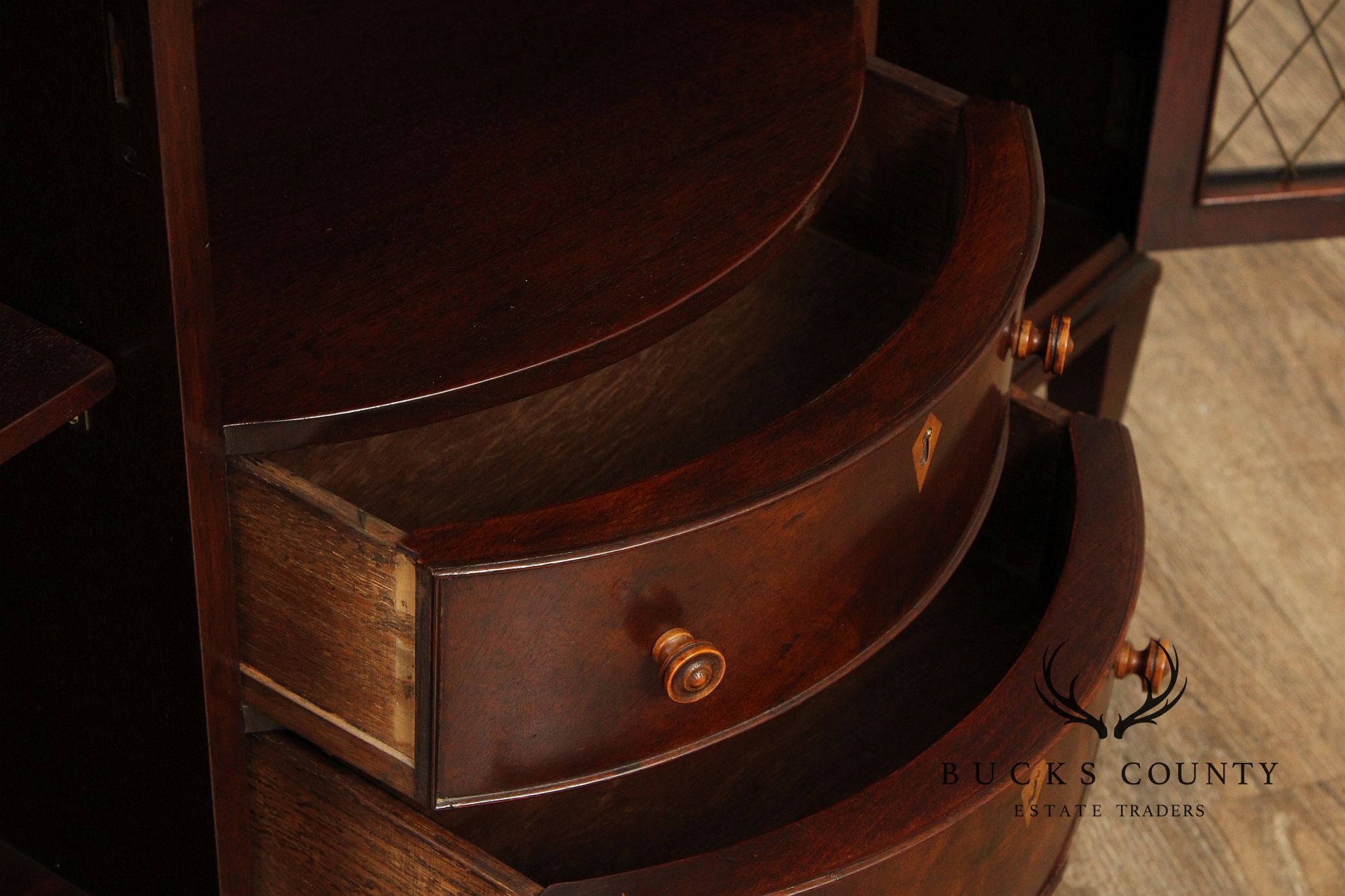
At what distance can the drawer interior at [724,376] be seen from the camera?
0.73 metres

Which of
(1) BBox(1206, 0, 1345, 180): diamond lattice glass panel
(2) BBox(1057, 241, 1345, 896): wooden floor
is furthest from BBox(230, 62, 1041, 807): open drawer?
(1) BBox(1206, 0, 1345, 180): diamond lattice glass panel

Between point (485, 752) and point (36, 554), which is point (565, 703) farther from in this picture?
point (36, 554)

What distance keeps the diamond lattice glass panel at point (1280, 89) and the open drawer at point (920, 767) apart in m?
0.75

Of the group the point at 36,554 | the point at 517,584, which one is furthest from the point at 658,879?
the point at 36,554

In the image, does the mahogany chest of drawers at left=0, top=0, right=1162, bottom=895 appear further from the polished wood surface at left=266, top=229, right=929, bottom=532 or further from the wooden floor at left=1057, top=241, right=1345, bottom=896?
the wooden floor at left=1057, top=241, right=1345, bottom=896

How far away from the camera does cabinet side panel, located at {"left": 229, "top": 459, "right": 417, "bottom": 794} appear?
0.55 m

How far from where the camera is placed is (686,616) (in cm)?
59

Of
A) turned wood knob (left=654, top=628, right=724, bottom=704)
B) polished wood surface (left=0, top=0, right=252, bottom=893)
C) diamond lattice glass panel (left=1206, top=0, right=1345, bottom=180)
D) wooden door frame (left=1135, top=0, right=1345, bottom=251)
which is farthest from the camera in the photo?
diamond lattice glass panel (left=1206, top=0, right=1345, bottom=180)

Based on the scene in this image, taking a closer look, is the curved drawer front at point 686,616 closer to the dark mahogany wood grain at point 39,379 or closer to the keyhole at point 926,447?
the keyhole at point 926,447

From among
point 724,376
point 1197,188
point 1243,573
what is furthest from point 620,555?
point 1243,573

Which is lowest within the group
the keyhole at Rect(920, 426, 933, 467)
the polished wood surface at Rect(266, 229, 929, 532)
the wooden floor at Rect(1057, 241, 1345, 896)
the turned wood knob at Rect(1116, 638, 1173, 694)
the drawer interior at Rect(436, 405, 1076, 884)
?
the wooden floor at Rect(1057, 241, 1345, 896)

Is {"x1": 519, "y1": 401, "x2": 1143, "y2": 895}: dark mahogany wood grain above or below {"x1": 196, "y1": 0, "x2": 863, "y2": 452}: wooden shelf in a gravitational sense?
below

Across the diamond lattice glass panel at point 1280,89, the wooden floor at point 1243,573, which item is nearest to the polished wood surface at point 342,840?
the wooden floor at point 1243,573

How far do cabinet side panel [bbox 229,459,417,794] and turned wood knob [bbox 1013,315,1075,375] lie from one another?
284 mm
